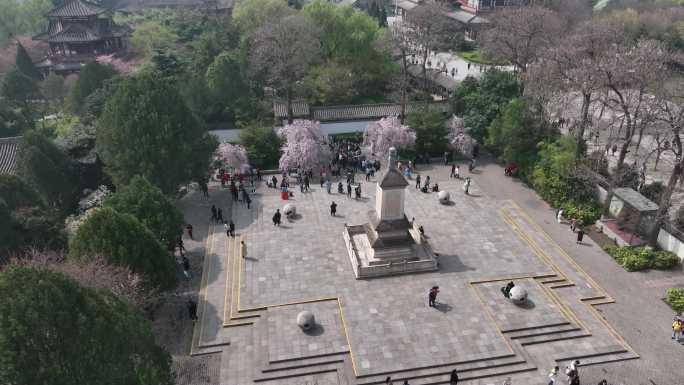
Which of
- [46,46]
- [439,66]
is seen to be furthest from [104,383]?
[46,46]

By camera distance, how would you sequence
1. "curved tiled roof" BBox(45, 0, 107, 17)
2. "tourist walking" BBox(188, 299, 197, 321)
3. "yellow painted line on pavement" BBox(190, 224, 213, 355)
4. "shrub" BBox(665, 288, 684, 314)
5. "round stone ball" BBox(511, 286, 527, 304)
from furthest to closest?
1. "curved tiled roof" BBox(45, 0, 107, 17)
2. "shrub" BBox(665, 288, 684, 314)
3. "round stone ball" BBox(511, 286, 527, 304)
4. "tourist walking" BBox(188, 299, 197, 321)
5. "yellow painted line on pavement" BBox(190, 224, 213, 355)

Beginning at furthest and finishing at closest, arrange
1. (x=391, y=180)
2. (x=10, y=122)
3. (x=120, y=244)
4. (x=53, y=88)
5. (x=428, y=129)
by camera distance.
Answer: (x=53, y=88), (x=10, y=122), (x=428, y=129), (x=391, y=180), (x=120, y=244)

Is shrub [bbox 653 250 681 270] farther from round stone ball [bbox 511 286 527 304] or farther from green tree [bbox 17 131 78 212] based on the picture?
green tree [bbox 17 131 78 212]

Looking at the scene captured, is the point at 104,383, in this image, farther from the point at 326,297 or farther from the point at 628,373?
the point at 628,373

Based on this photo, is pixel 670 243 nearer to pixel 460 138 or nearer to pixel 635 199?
pixel 635 199

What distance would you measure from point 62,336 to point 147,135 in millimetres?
19931

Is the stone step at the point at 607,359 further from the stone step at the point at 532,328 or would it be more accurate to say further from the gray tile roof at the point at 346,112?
the gray tile roof at the point at 346,112

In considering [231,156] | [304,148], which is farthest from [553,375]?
[231,156]

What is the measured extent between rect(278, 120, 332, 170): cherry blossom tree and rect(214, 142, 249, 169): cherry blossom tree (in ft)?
10.2

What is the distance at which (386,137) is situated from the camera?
40.5m

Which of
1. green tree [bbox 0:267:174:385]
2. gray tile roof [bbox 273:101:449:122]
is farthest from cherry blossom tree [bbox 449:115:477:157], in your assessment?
→ green tree [bbox 0:267:174:385]

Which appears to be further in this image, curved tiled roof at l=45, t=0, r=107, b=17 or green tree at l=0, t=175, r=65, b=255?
curved tiled roof at l=45, t=0, r=107, b=17

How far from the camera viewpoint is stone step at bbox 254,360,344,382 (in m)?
21.1

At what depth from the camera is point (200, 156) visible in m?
35.1
